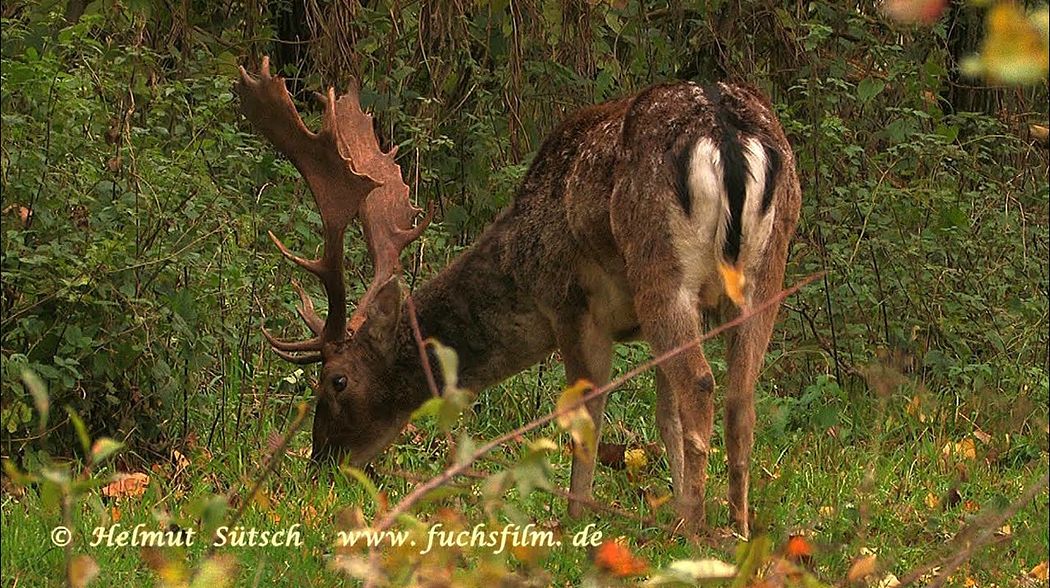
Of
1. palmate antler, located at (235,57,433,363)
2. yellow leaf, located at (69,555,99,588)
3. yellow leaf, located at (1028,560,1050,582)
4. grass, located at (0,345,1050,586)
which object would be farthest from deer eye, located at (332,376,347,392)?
yellow leaf, located at (69,555,99,588)

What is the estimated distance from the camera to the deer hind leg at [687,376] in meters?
5.55

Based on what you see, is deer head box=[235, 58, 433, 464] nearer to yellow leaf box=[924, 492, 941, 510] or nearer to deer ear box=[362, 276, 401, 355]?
deer ear box=[362, 276, 401, 355]

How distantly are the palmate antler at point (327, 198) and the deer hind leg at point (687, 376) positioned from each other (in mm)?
1568

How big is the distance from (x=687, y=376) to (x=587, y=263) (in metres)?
0.84

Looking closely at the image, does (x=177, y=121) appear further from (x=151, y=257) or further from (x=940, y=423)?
(x=940, y=423)

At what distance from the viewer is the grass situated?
4887 mm

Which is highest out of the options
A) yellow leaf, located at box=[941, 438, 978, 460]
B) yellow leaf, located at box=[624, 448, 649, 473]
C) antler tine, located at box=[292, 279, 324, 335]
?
antler tine, located at box=[292, 279, 324, 335]

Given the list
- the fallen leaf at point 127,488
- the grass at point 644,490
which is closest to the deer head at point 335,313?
the grass at point 644,490

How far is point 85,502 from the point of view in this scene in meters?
5.42

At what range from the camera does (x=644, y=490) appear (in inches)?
259

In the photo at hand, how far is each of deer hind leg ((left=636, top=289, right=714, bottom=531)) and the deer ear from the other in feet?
4.87

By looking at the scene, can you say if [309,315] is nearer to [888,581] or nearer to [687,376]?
[687,376]

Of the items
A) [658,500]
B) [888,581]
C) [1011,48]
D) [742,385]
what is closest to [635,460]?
[742,385]

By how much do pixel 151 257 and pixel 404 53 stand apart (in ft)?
12.0
